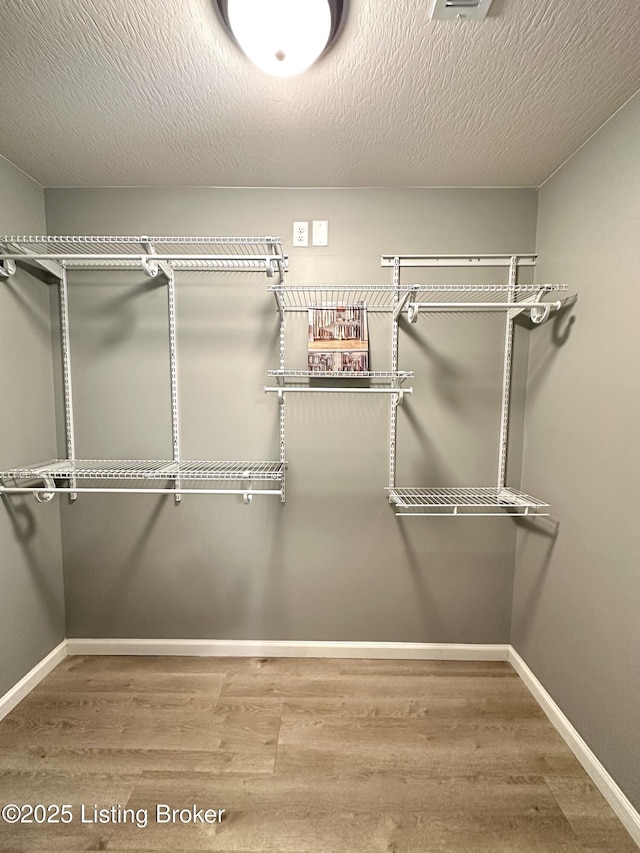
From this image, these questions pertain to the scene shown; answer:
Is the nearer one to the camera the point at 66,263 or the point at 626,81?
the point at 626,81

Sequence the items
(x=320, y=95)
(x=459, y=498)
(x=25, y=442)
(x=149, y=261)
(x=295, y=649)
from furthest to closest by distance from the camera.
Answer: (x=295, y=649)
(x=459, y=498)
(x=25, y=442)
(x=149, y=261)
(x=320, y=95)

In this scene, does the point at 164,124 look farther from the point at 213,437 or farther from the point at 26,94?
the point at 213,437

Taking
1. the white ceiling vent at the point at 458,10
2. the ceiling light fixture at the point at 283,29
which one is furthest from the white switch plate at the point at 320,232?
the white ceiling vent at the point at 458,10

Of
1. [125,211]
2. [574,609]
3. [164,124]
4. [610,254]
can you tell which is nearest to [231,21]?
[164,124]

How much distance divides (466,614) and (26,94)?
2875mm

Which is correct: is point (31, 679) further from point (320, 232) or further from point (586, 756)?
point (320, 232)

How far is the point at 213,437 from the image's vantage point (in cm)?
175

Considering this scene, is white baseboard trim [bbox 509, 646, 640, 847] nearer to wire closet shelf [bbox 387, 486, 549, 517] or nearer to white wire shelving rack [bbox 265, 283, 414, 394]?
wire closet shelf [bbox 387, 486, 549, 517]

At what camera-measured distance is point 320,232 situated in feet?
5.44

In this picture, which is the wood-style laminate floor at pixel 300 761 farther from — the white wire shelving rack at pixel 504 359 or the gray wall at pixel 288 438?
the white wire shelving rack at pixel 504 359

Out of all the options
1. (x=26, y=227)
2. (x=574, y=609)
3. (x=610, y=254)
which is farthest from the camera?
(x=26, y=227)

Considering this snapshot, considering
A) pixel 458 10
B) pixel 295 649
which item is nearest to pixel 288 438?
pixel 295 649

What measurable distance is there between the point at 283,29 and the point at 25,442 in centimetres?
186

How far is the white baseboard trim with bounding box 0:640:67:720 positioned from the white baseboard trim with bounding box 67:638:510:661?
0.05 metres
